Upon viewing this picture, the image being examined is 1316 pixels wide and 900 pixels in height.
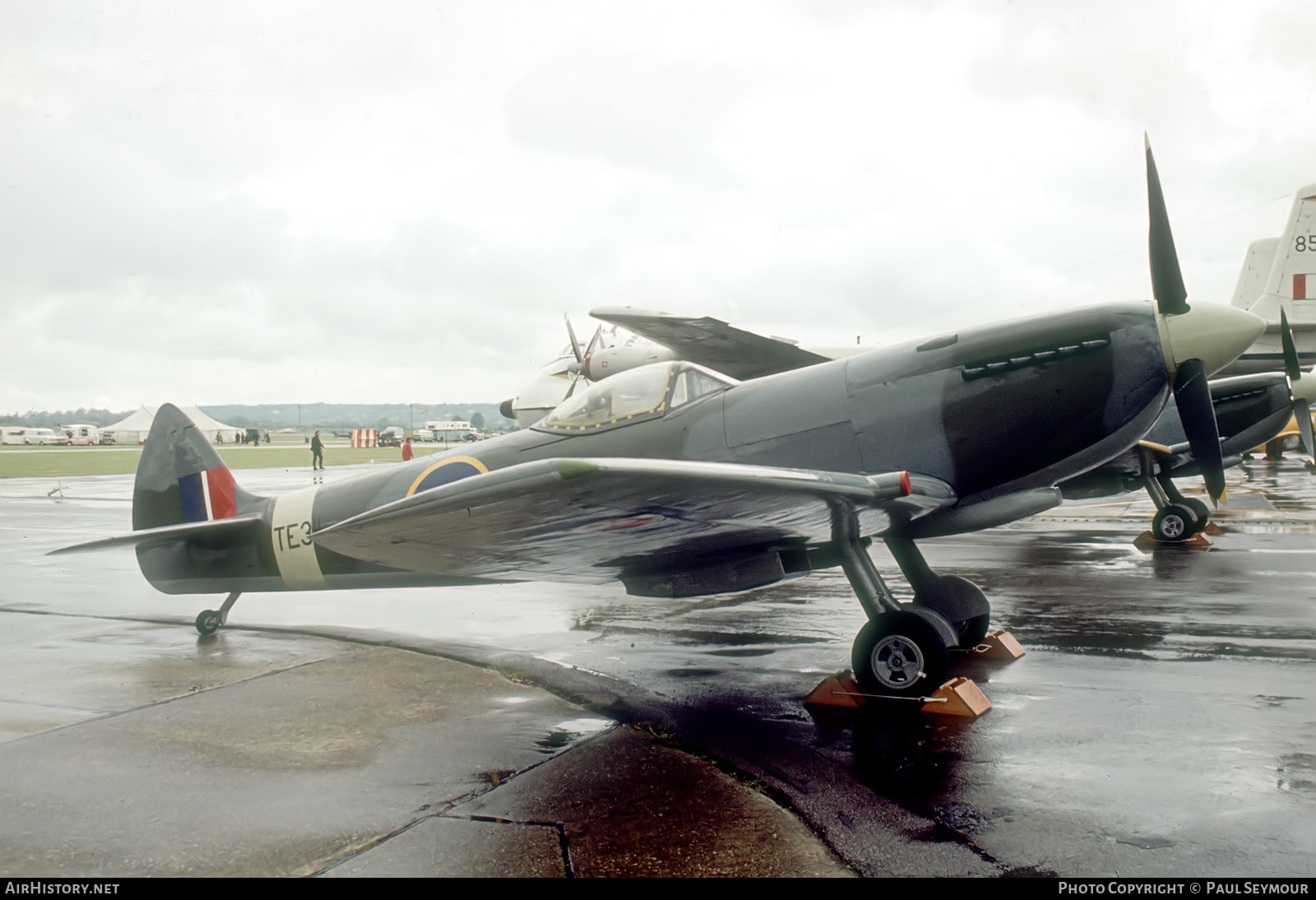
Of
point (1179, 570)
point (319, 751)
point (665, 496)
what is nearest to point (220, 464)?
point (319, 751)

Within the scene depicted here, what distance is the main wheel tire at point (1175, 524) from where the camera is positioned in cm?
1145

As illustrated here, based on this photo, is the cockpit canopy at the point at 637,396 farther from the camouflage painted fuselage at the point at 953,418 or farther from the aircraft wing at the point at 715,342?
the aircraft wing at the point at 715,342

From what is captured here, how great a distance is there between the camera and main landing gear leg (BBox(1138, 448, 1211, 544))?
11422mm

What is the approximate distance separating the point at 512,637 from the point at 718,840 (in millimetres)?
3994

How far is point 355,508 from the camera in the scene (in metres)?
6.14

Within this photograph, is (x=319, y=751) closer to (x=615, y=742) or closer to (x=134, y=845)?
(x=134, y=845)

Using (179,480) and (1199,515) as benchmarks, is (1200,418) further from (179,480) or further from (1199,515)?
(1199,515)

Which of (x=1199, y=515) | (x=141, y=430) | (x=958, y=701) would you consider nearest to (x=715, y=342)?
(x=1199, y=515)

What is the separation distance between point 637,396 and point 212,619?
4244mm

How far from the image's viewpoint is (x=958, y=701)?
4605mm

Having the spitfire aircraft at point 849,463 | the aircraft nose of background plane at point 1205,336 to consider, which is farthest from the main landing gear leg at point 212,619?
the aircraft nose of background plane at point 1205,336

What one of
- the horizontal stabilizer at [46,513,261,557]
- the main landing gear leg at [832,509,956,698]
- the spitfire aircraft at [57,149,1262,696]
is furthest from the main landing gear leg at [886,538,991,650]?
the horizontal stabilizer at [46,513,261,557]

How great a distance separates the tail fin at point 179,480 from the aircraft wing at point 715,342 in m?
9.19

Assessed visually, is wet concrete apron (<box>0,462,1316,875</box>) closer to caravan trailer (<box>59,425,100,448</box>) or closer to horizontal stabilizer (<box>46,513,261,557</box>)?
horizontal stabilizer (<box>46,513,261,557</box>)
